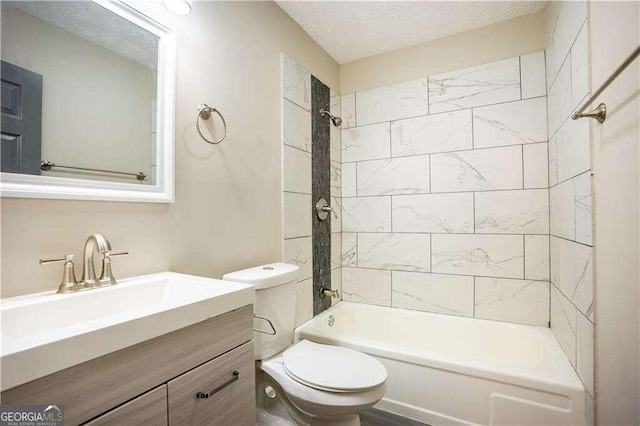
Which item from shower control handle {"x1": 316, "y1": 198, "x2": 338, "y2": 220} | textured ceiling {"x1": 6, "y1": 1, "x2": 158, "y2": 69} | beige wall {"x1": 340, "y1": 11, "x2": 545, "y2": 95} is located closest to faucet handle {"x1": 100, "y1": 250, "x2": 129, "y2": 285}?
textured ceiling {"x1": 6, "y1": 1, "x2": 158, "y2": 69}

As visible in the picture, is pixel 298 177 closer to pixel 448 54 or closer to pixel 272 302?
pixel 272 302

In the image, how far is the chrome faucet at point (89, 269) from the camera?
92cm

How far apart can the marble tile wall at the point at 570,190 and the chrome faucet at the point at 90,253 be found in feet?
5.84

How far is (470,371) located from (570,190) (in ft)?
3.35

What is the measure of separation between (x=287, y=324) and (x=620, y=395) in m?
1.36

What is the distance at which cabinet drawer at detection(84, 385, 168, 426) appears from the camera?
2.15 ft

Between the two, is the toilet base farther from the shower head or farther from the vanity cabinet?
the shower head

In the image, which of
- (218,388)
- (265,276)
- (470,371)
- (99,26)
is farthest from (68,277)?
(470,371)

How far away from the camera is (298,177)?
6.73 feet

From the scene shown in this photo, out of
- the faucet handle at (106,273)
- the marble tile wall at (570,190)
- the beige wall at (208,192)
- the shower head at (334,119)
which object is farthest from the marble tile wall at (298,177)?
the marble tile wall at (570,190)

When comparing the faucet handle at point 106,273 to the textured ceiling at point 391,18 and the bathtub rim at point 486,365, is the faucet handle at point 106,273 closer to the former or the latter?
the bathtub rim at point 486,365

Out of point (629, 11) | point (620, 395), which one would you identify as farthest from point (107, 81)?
point (620, 395)

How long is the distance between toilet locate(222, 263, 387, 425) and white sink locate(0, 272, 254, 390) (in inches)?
14.5

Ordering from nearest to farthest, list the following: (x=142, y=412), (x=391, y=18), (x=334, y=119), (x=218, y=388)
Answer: (x=142, y=412) < (x=218, y=388) < (x=391, y=18) < (x=334, y=119)
